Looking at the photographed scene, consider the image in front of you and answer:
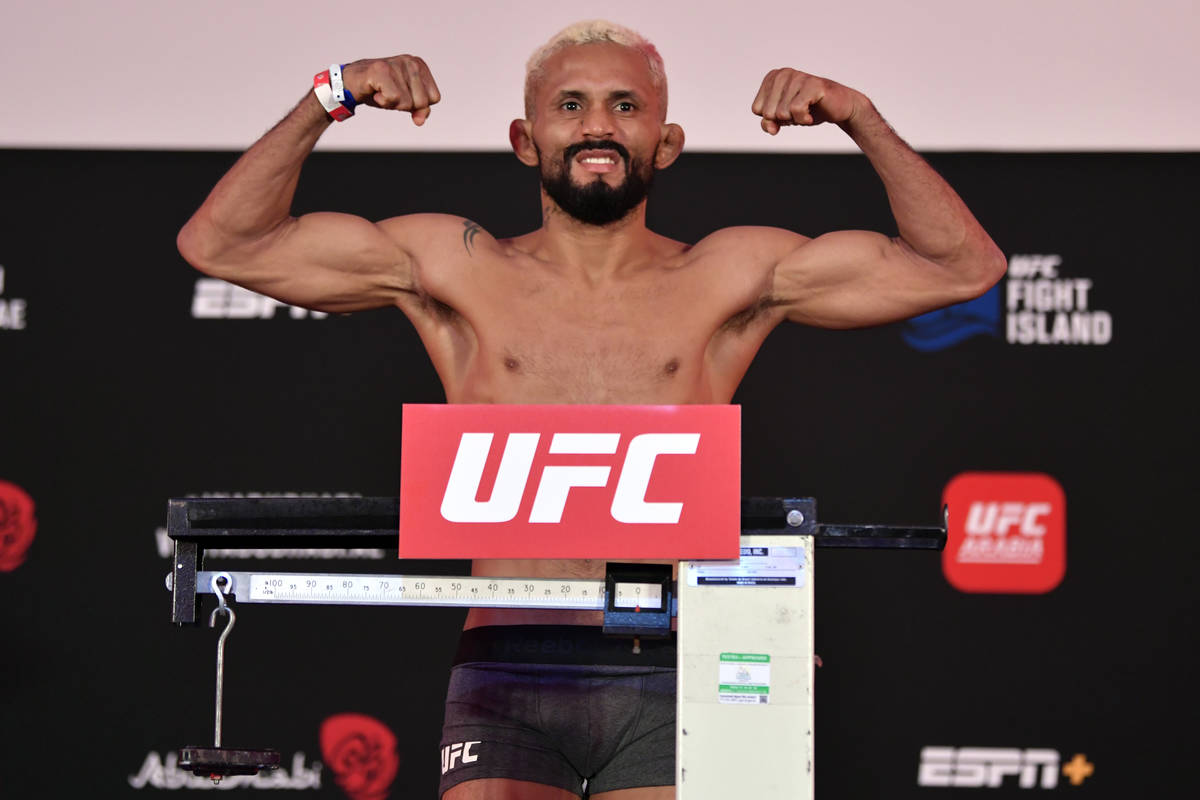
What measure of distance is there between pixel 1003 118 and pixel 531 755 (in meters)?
2.30

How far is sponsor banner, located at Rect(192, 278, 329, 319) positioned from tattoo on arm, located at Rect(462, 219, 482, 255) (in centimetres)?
119

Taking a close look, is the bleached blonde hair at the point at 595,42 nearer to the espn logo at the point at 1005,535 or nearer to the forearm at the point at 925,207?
the forearm at the point at 925,207

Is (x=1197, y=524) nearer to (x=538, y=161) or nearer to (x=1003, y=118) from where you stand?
(x=1003, y=118)

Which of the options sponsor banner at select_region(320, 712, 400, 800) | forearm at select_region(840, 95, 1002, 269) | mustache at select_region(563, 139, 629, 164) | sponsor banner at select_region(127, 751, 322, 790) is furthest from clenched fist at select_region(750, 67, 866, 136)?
sponsor banner at select_region(127, 751, 322, 790)

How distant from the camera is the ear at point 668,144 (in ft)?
8.59

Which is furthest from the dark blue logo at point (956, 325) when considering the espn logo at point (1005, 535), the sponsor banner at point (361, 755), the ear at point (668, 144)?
the sponsor banner at point (361, 755)

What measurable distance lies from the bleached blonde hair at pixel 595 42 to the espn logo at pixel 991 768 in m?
1.83

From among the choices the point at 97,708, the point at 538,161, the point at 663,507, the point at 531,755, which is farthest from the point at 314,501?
the point at 97,708

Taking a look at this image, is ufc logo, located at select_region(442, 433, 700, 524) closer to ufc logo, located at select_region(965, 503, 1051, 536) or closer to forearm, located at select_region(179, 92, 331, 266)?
forearm, located at select_region(179, 92, 331, 266)

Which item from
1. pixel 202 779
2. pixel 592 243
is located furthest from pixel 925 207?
pixel 202 779

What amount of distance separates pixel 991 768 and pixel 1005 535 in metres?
0.57

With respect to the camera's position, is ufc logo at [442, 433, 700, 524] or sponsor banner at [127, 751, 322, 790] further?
sponsor banner at [127, 751, 322, 790]

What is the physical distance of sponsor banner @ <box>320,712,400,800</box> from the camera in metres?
3.60

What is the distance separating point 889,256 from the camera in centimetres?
254
